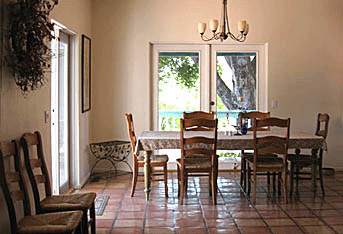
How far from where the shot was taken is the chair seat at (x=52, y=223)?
281 centimetres

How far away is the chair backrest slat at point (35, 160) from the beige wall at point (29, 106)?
7cm

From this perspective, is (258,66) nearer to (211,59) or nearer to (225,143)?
(211,59)

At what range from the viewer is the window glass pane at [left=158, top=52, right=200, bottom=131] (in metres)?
6.91

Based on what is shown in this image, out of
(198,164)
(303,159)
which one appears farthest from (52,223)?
(303,159)

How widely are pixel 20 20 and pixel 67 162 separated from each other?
8.88ft

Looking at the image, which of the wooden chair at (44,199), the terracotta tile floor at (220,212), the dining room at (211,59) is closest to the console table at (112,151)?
the dining room at (211,59)

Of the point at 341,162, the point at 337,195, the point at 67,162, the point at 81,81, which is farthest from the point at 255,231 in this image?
the point at 341,162

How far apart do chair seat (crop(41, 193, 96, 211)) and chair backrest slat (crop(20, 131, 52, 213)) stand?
0.23 ft

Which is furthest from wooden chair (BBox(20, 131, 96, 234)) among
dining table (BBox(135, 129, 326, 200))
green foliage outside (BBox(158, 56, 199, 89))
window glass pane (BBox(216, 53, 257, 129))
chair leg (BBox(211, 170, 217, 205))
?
window glass pane (BBox(216, 53, 257, 129))

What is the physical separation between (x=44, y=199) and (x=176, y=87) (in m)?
3.72

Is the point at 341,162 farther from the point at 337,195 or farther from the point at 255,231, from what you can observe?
the point at 255,231

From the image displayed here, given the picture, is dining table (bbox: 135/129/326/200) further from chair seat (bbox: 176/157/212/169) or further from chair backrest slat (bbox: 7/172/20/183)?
chair backrest slat (bbox: 7/172/20/183)

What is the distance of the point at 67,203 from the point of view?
11.3ft

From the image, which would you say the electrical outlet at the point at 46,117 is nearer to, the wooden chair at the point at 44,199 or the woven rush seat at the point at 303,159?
the wooden chair at the point at 44,199
